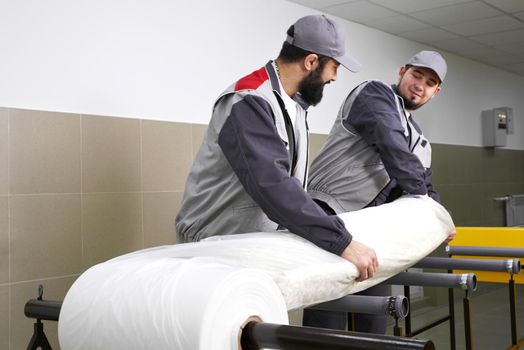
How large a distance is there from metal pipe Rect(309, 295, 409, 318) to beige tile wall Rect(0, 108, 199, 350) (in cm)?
151

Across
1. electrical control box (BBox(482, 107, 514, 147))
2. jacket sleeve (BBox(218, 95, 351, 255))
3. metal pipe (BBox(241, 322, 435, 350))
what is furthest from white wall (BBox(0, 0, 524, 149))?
electrical control box (BBox(482, 107, 514, 147))

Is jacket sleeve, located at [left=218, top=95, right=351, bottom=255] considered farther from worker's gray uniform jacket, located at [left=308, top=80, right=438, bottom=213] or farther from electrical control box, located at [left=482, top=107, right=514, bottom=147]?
electrical control box, located at [left=482, top=107, right=514, bottom=147]

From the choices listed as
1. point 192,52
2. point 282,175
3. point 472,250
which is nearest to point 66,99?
point 192,52

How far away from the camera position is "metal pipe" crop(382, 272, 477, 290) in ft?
6.43

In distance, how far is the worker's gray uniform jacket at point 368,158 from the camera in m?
2.32

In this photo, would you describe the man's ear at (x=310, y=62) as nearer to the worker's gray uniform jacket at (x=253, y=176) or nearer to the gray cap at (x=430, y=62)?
the worker's gray uniform jacket at (x=253, y=176)

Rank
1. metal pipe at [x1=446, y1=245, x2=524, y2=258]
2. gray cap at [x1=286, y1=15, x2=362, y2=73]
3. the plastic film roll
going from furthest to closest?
1. metal pipe at [x1=446, y1=245, x2=524, y2=258]
2. gray cap at [x1=286, y1=15, x2=362, y2=73]
3. the plastic film roll

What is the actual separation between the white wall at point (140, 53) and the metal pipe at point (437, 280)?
5.71ft

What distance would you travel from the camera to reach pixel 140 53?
127 inches

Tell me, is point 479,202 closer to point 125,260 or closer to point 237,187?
point 237,187

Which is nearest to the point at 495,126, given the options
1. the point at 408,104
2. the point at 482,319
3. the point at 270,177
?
the point at 482,319

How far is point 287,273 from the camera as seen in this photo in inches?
59.3

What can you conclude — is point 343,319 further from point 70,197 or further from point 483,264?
point 70,197

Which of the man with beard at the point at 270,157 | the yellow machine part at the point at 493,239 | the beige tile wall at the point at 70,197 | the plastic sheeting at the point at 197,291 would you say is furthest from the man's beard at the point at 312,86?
the yellow machine part at the point at 493,239
